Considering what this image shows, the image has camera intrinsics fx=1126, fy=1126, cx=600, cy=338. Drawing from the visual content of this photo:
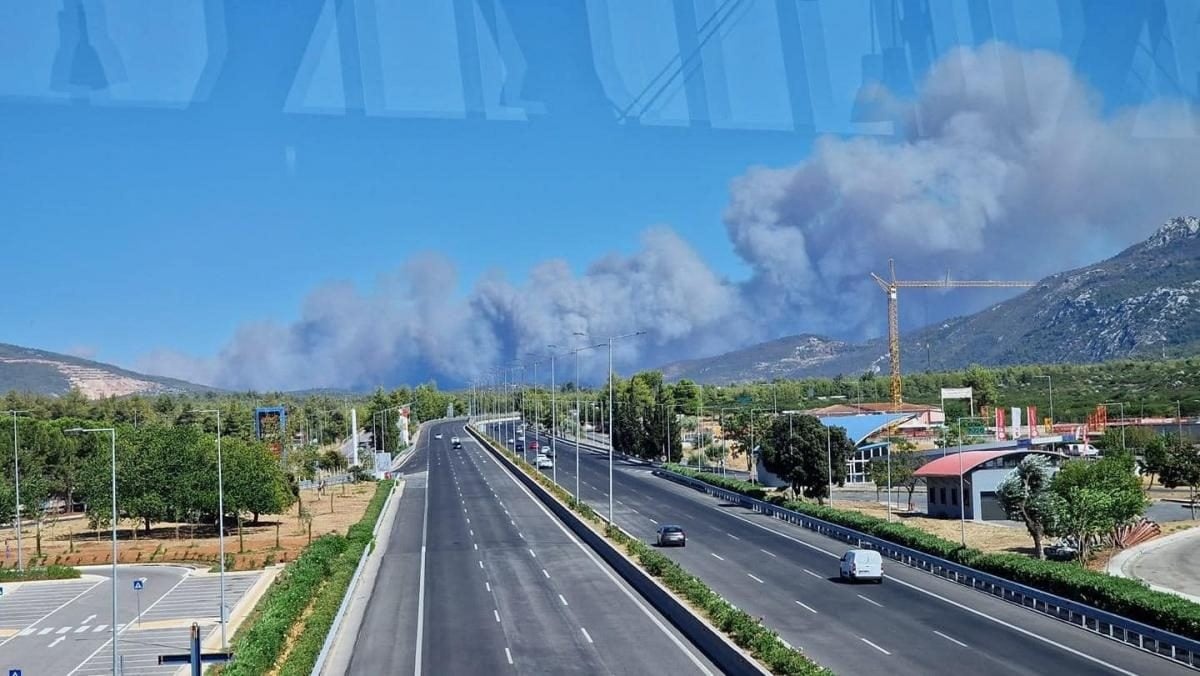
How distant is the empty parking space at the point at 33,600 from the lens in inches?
1651

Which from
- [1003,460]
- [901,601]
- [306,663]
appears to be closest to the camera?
[306,663]

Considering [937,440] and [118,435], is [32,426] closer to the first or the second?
[118,435]

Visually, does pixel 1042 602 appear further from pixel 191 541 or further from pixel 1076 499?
pixel 191 541

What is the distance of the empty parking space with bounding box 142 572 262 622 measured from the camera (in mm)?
41312

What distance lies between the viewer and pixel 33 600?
47.0 meters

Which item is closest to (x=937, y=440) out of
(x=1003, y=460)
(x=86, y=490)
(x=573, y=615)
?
(x=1003, y=460)

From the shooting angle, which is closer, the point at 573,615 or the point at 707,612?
the point at 707,612

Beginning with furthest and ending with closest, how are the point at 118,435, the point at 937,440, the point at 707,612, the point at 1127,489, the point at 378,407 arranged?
the point at 378,407, the point at 937,440, the point at 118,435, the point at 1127,489, the point at 707,612

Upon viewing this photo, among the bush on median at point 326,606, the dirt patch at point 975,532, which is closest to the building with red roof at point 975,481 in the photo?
the dirt patch at point 975,532

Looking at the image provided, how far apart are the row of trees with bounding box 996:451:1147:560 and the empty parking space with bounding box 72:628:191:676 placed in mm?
33603

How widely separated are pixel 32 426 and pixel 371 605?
65.3 meters

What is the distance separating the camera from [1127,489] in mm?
47875

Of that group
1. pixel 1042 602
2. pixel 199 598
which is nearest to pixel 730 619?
pixel 1042 602

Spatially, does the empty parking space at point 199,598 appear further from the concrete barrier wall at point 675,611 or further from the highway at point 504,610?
the concrete barrier wall at point 675,611
